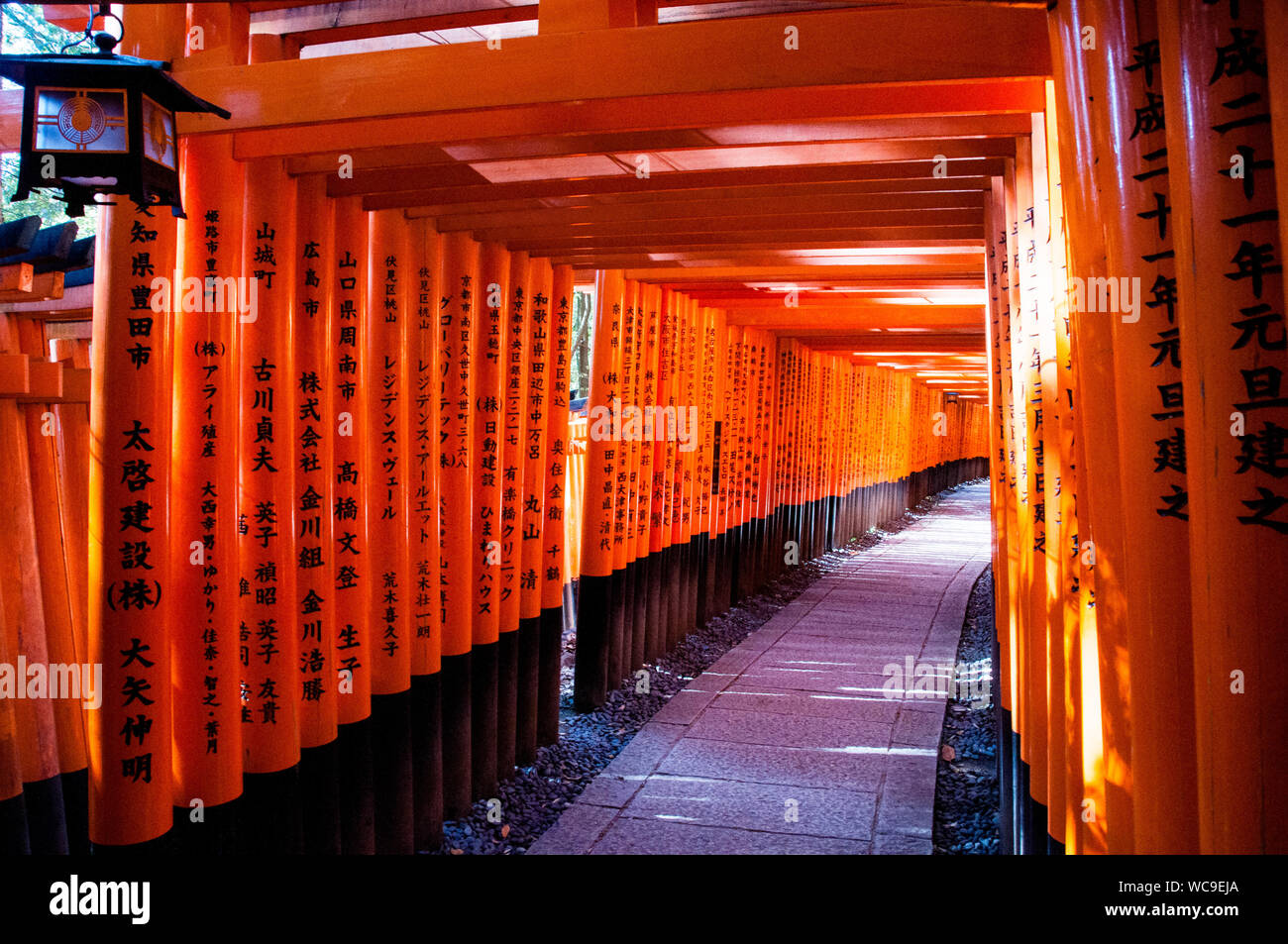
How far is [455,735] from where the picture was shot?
550cm

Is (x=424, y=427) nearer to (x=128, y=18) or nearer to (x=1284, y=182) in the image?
(x=128, y=18)

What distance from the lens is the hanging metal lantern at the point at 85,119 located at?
8.29ft

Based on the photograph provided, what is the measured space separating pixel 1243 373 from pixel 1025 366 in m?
1.91

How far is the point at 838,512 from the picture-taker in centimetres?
1775

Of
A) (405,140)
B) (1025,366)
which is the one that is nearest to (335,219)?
(405,140)

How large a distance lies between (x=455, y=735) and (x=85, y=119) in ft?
12.9

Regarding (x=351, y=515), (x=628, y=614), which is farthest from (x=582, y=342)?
(x=351, y=515)

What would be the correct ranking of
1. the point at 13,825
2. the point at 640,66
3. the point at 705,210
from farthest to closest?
the point at 705,210
the point at 13,825
the point at 640,66

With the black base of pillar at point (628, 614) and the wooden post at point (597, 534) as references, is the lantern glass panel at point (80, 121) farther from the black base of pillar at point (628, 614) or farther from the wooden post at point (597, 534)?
the black base of pillar at point (628, 614)

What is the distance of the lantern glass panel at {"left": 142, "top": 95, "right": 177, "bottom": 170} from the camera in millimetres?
2615

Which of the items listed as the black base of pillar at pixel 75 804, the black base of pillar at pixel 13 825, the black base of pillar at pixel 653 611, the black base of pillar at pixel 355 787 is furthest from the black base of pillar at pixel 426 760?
the black base of pillar at pixel 653 611

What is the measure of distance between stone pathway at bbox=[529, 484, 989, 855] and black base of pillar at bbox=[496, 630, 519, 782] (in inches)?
23.6

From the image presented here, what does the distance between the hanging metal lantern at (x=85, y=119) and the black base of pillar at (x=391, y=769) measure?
9.72ft

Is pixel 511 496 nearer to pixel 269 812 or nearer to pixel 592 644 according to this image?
pixel 592 644
